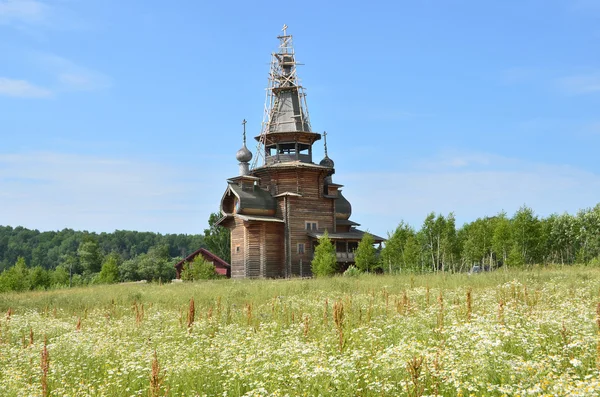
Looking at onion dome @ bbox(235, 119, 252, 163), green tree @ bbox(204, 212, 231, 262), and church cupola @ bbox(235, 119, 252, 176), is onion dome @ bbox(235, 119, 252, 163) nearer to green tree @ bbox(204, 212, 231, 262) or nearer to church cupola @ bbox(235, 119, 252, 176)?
church cupola @ bbox(235, 119, 252, 176)

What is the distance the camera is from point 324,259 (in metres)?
39.0

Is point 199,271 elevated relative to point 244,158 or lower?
lower

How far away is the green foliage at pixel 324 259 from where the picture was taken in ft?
127

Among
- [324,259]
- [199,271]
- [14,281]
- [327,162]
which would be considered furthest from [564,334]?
[14,281]

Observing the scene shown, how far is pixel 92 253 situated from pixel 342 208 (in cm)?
4508

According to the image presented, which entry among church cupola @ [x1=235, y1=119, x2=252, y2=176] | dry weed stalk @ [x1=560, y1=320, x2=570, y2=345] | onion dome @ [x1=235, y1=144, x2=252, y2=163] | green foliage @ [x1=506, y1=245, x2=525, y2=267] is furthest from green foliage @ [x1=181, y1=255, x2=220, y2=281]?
dry weed stalk @ [x1=560, y1=320, x2=570, y2=345]

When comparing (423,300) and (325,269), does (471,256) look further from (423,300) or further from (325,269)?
(423,300)

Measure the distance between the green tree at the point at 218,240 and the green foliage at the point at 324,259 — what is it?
864 inches

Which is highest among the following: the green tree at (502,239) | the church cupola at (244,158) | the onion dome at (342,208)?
the church cupola at (244,158)

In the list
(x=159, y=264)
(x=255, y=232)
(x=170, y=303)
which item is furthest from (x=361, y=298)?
(x=159, y=264)

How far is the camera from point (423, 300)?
1448 cm

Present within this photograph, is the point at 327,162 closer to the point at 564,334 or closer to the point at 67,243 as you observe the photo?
the point at 564,334

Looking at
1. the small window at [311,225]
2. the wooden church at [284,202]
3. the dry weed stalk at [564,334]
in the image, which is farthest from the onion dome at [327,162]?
the dry weed stalk at [564,334]

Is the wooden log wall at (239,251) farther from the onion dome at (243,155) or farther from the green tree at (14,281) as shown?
the green tree at (14,281)
